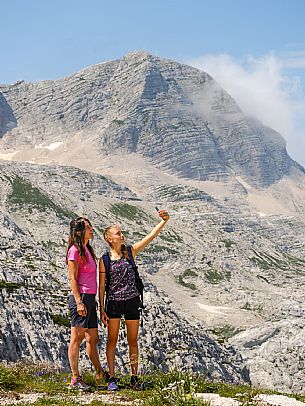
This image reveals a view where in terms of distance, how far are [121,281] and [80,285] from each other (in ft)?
2.96

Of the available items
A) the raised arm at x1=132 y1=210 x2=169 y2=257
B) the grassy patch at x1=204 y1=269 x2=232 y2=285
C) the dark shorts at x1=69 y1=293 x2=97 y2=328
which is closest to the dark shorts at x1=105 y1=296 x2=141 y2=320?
the dark shorts at x1=69 y1=293 x2=97 y2=328

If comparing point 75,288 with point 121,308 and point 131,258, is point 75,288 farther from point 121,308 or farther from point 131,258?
point 131,258

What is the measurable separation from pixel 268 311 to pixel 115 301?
9625 centimetres

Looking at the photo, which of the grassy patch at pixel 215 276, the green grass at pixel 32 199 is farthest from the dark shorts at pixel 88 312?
the green grass at pixel 32 199

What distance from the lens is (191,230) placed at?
193 meters

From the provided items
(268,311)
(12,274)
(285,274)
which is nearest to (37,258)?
(12,274)

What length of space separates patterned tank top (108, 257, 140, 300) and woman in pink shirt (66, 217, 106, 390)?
444mm

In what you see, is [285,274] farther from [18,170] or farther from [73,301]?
[73,301]

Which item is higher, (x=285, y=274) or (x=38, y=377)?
(x=38, y=377)

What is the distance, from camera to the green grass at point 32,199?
156125mm

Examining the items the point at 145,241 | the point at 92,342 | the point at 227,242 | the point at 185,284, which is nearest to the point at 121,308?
the point at 92,342

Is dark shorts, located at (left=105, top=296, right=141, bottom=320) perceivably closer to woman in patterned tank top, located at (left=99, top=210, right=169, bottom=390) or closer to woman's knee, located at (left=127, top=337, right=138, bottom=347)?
woman in patterned tank top, located at (left=99, top=210, right=169, bottom=390)

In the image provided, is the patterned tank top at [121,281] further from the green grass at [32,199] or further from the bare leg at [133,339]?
the green grass at [32,199]

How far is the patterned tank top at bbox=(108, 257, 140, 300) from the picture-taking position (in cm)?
1159
